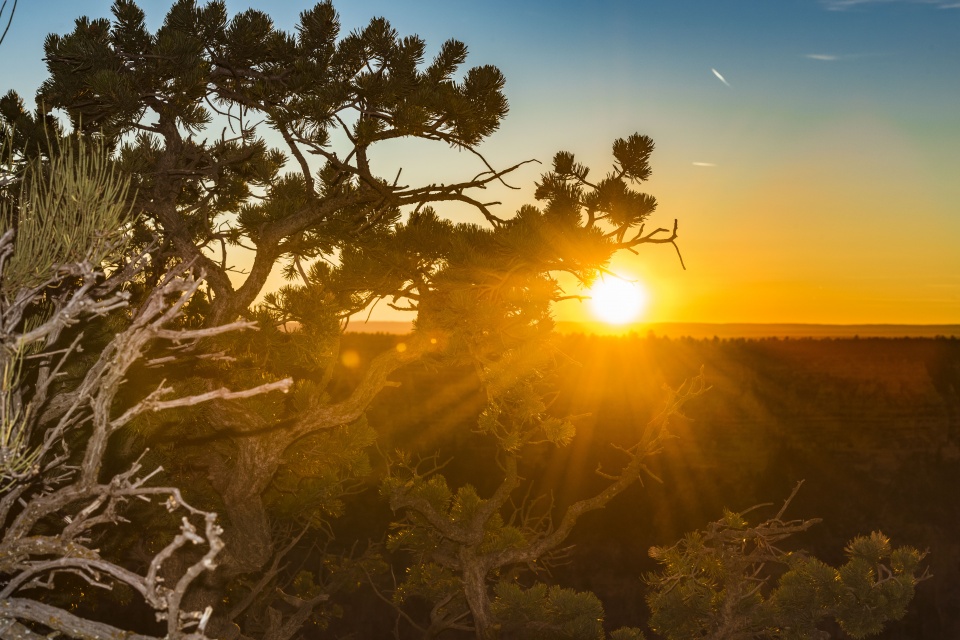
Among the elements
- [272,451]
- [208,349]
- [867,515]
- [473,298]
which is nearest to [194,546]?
[272,451]

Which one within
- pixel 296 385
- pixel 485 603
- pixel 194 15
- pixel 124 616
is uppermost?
pixel 194 15

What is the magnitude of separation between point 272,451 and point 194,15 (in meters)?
3.55

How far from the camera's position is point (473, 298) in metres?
6.36

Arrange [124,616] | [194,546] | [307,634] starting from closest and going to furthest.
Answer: [194,546]
[124,616]
[307,634]

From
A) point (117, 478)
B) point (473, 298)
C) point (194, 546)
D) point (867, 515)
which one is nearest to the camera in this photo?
point (117, 478)

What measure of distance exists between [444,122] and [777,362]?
76.7 ft

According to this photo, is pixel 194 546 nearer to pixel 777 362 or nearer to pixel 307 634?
pixel 307 634

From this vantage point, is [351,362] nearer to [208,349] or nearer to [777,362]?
[777,362]

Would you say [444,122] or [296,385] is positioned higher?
[444,122]

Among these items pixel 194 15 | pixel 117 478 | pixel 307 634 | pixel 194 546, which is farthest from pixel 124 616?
pixel 117 478

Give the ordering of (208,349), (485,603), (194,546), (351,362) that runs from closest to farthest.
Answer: (208,349) < (194,546) < (485,603) < (351,362)

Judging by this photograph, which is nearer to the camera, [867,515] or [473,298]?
[473,298]

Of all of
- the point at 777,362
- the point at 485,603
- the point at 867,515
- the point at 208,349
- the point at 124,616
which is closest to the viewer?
the point at 208,349

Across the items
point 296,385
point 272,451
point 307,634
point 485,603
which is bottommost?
point 307,634
